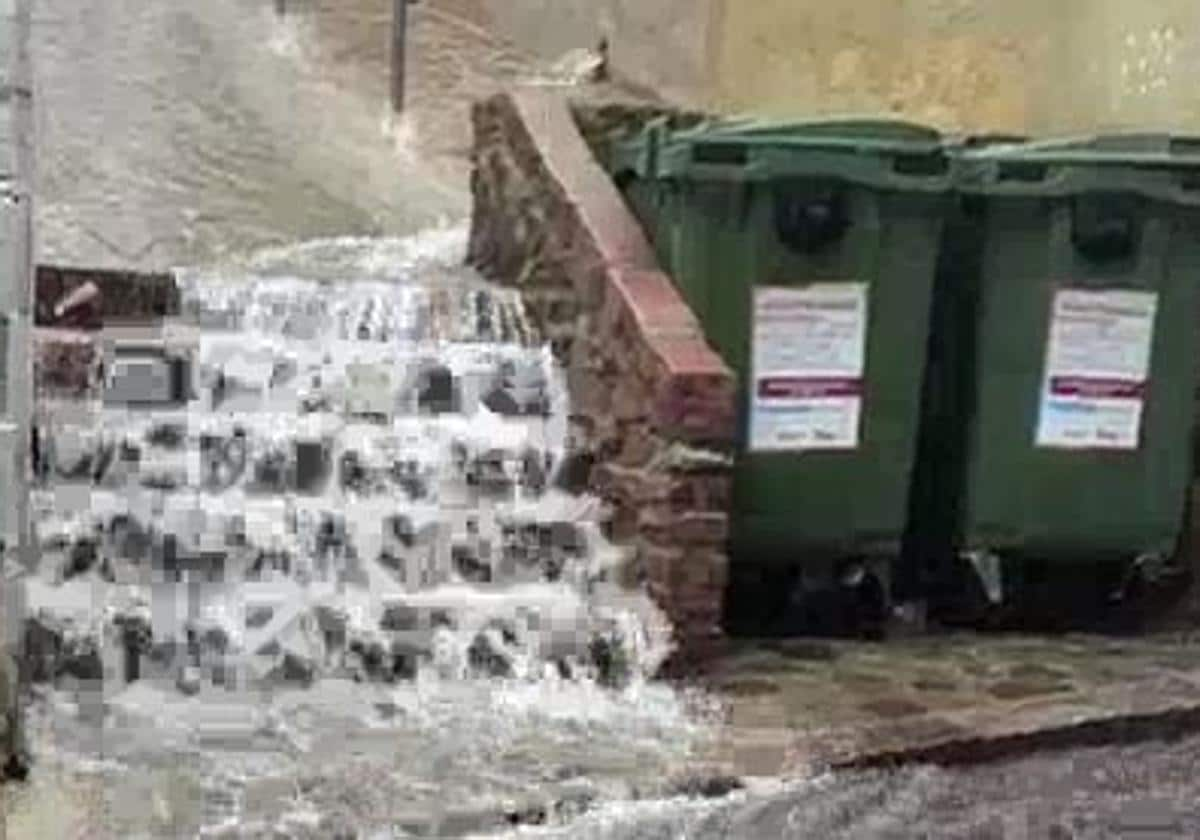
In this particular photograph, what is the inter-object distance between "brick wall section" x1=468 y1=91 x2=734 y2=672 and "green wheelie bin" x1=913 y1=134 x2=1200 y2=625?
3.16 feet

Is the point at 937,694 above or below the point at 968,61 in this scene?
below

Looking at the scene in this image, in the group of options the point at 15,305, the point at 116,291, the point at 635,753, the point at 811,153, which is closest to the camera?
the point at 15,305

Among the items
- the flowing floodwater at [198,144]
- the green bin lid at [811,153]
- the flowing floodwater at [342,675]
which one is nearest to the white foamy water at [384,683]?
the flowing floodwater at [342,675]

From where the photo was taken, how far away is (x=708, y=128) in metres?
8.17

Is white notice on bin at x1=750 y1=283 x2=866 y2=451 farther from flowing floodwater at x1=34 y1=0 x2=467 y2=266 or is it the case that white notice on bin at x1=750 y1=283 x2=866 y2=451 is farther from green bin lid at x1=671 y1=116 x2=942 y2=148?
flowing floodwater at x1=34 y1=0 x2=467 y2=266

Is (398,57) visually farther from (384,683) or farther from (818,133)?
(384,683)

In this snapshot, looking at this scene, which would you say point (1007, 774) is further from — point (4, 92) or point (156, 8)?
point (156, 8)

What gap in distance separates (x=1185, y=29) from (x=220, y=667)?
19.2 feet

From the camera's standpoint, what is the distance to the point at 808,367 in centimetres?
794

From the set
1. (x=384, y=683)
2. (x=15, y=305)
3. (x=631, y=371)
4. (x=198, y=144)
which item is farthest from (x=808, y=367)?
(x=198, y=144)

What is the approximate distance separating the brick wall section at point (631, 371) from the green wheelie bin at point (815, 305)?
0.24m

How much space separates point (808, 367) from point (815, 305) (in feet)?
0.60

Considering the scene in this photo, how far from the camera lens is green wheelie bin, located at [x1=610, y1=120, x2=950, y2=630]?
7895mm

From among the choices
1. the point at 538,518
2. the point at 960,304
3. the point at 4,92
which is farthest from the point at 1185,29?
the point at 4,92
